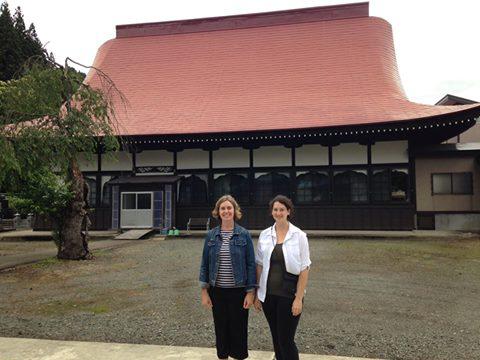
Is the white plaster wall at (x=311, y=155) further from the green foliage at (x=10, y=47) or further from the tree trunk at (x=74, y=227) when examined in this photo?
the green foliage at (x=10, y=47)

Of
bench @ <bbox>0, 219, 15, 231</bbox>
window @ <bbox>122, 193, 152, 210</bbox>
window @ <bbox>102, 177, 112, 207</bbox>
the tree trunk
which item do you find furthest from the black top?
bench @ <bbox>0, 219, 15, 231</bbox>

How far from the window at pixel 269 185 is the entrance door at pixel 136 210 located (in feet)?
13.2

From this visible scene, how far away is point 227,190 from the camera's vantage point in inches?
603

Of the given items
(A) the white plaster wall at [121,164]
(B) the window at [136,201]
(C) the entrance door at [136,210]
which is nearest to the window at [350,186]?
(C) the entrance door at [136,210]

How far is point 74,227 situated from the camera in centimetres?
960

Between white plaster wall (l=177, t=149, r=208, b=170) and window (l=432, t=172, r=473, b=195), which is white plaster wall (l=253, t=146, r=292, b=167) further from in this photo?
window (l=432, t=172, r=473, b=195)

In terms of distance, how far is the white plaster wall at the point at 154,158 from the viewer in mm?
15781

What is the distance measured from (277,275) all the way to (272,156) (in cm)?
1208

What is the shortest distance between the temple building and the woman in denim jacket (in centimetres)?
1034

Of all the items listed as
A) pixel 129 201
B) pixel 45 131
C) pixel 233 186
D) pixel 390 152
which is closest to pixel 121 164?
pixel 129 201

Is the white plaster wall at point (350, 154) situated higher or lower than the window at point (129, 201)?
higher

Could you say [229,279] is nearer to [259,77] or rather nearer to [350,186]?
[350,186]

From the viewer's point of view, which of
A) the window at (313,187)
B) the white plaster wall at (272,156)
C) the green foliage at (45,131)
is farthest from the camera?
the white plaster wall at (272,156)

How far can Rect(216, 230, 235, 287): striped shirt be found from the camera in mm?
3207
